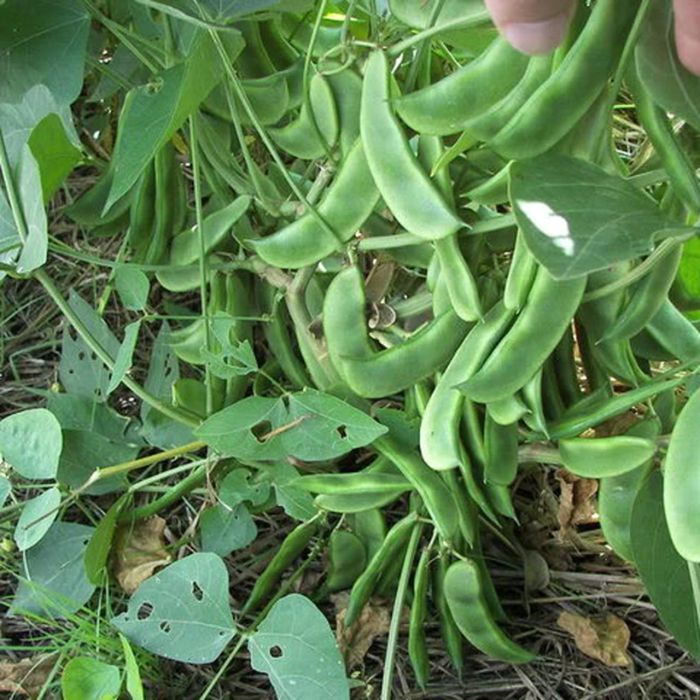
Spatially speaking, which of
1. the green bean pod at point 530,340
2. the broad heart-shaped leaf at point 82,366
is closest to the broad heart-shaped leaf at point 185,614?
the broad heart-shaped leaf at point 82,366

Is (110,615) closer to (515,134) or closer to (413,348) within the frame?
(413,348)

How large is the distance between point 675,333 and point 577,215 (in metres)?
0.30

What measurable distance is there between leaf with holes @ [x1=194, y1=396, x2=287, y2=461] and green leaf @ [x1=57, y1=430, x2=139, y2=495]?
191 millimetres

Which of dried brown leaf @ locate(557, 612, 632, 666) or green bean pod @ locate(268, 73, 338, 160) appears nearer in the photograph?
green bean pod @ locate(268, 73, 338, 160)

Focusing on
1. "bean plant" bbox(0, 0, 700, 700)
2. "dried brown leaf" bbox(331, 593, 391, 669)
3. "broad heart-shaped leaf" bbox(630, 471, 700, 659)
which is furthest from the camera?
"dried brown leaf" bbox(331, 593, 391, 669)

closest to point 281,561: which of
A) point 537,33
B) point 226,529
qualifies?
point 226,529

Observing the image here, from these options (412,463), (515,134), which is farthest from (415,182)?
(412,463)

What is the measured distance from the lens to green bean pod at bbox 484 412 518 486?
2.70 ft

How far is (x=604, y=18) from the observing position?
1.95 feet

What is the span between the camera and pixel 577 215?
56 centimetres

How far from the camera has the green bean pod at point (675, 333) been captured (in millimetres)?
818

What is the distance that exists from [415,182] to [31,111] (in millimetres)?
367

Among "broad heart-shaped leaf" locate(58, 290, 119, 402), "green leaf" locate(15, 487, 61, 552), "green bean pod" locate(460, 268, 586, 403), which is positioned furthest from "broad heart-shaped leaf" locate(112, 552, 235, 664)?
"green bean pod" locate(460, 268, 586, 403)

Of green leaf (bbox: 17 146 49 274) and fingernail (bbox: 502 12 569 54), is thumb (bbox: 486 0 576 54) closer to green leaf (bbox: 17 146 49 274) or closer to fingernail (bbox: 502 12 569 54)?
fingernail (bbox: 502 12 569 54)
